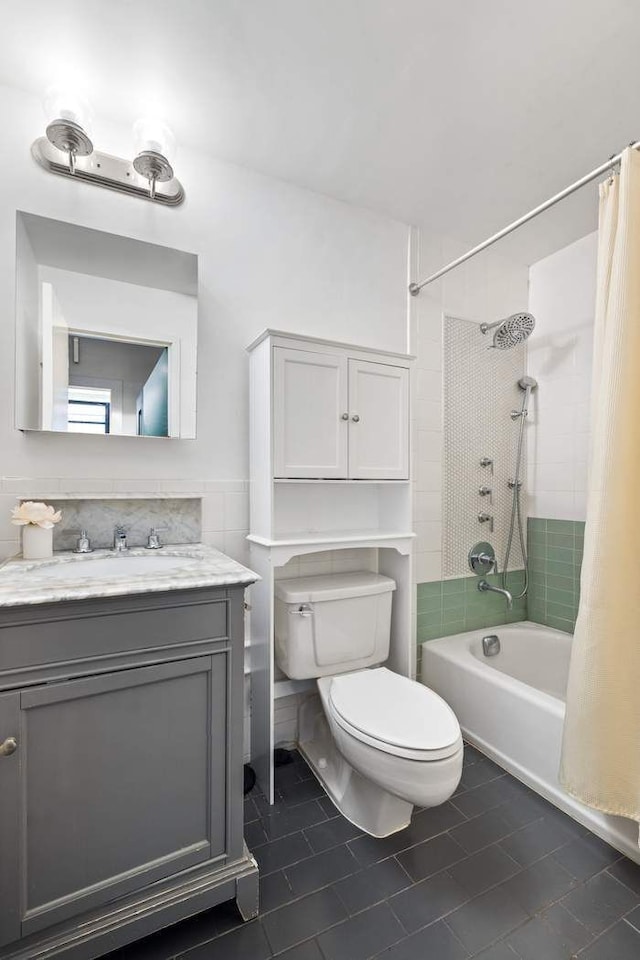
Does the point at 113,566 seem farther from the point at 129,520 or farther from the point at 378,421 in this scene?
the point at 378,421

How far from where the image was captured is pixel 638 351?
1.29 metres

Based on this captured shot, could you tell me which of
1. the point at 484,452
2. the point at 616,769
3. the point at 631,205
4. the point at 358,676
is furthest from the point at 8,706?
the point at 484,452

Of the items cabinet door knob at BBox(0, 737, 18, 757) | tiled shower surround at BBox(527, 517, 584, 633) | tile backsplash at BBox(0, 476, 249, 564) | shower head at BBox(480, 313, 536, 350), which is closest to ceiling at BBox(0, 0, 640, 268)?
shower head at BBox(480, 313, 536, 350)

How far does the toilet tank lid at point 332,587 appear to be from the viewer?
1688mm

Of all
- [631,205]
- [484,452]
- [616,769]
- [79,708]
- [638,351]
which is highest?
[631,205]

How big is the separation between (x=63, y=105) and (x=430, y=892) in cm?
262

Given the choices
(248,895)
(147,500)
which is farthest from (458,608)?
(147,500)

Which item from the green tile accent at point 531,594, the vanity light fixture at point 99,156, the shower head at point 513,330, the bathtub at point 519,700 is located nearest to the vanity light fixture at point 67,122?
the vanity light fixture at point 99,156

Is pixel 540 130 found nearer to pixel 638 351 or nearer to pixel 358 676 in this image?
pixel 638 351

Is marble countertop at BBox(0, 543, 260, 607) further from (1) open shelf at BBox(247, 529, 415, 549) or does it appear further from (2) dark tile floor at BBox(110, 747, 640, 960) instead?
(2) dark tile floor at BBox(110, 747, 640, 960)

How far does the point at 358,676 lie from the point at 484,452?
139 cm

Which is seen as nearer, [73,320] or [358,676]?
[73,320]

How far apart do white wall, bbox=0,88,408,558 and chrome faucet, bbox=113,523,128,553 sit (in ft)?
0.48

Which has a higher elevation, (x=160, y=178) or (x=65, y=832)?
(x=160, y=178)
